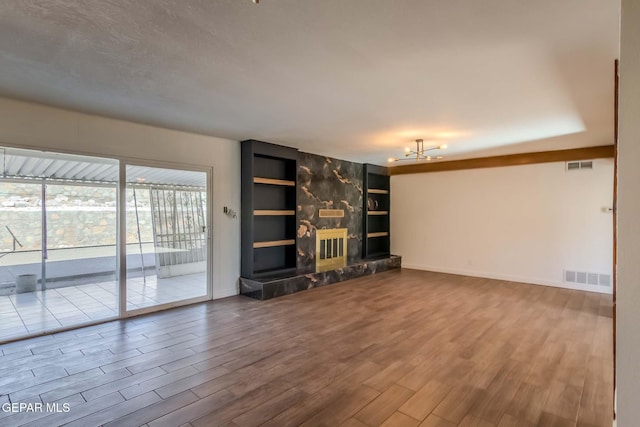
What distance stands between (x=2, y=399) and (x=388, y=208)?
292 inches

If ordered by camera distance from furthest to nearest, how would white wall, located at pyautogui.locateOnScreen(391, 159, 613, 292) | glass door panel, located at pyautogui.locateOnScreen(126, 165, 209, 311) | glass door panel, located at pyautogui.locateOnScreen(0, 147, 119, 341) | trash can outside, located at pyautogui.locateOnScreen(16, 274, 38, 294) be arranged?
white wall, located at pyautogui.locateOnScreen(391, 159, 613, 292) → trash can outside, located at pyautogui.locateOnScreen(16, 274, 38, 294) → glass door panel, located at pyautogui.locateOnScreen(126, 165, 209, 311) → glass door panel, located at pyautogui.locateOnScreen(0, 147, 119, 341)

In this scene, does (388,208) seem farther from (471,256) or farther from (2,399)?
(2,399)

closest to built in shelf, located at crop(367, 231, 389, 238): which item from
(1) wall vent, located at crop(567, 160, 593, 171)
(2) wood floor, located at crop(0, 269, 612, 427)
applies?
(2) wood floor, located at crop(0, 269, 612, 427)

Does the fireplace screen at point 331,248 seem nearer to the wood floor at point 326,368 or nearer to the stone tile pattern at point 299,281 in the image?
the stone tile pattern at point 299,281

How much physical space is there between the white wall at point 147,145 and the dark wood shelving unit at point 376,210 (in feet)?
11.4

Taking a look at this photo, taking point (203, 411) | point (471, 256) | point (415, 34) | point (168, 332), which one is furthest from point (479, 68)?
point (471, 256)

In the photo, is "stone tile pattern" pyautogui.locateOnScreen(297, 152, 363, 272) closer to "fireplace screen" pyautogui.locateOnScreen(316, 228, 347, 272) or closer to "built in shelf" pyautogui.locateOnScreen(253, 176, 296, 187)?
"fireplace screen" pyautogui.locateOnScreen(316, 228, 347, 272)

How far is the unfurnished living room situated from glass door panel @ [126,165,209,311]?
0.04m

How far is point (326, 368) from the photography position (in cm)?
276

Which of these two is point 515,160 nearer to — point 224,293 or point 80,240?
point 224,293

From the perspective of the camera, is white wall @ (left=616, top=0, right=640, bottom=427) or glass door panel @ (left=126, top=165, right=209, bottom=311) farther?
glass door panel @ (left=126, top=165, right=209, bottom=311)

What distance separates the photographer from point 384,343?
129 inches

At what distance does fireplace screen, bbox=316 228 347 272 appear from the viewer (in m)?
6.51

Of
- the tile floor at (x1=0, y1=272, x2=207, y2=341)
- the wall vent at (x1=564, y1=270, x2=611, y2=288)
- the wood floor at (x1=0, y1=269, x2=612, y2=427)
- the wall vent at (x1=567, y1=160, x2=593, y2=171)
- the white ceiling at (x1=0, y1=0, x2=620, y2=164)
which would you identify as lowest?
the wood floor at (x1=0, y1=269, x2=612, y2=427)
